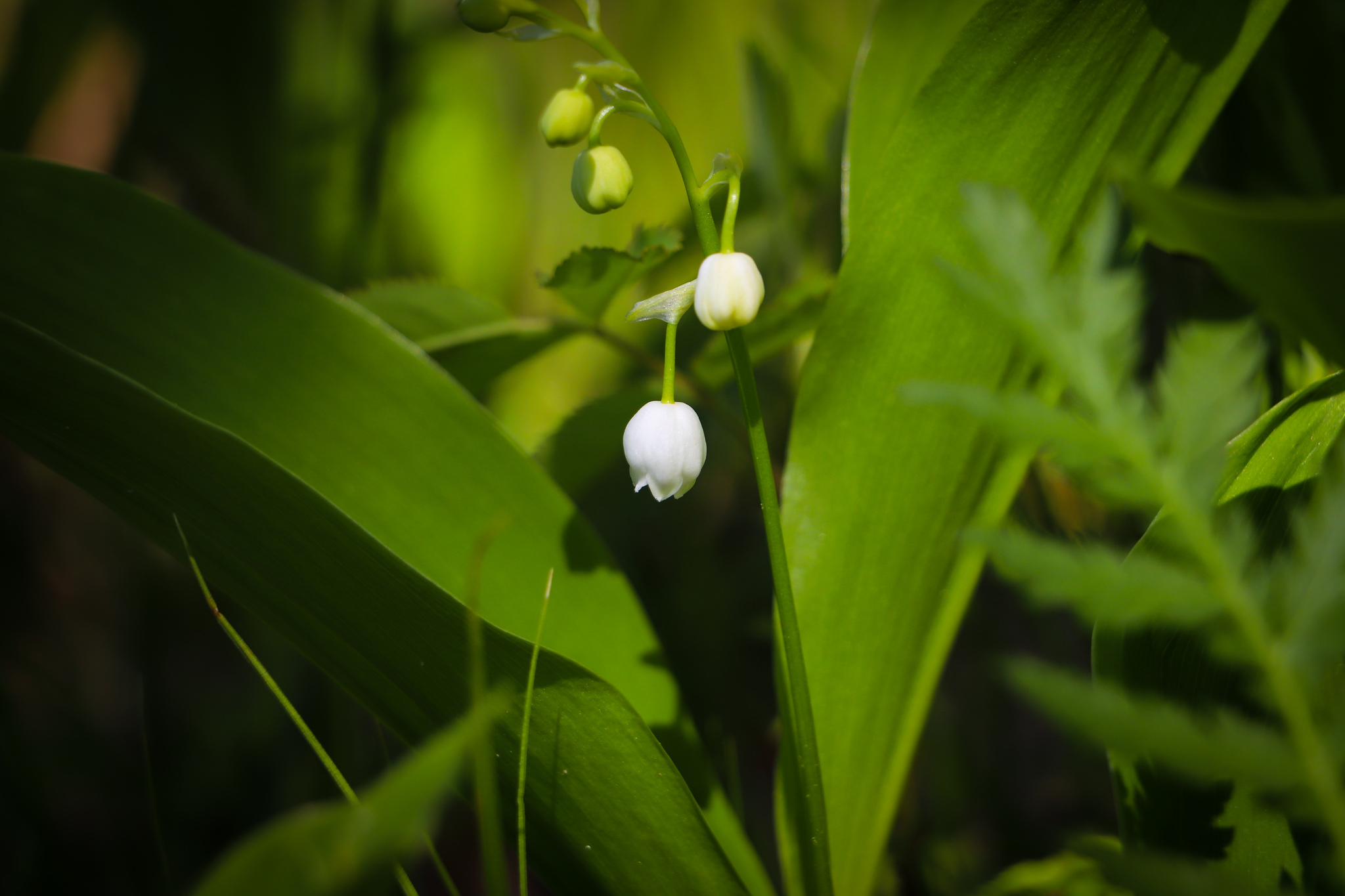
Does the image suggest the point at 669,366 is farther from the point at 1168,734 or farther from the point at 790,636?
the point at 1168,734

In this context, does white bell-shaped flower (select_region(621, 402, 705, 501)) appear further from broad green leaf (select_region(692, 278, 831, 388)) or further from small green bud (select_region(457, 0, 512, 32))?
small green bud (select_region(457, 0, 512, 32))

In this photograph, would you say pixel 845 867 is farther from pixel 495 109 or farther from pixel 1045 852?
pixel 495 109

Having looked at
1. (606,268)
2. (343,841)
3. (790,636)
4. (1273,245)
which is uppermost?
(606,268)

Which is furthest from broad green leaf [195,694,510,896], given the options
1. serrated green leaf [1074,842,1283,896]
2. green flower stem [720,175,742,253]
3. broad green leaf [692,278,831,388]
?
broad green leaf [692,278,831,388]

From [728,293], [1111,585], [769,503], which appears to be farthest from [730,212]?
[1111,585]

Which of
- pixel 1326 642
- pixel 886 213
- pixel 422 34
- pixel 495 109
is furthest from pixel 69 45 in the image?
pixel 1326 642

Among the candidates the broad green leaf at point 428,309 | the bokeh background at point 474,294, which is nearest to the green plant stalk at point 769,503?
the bokeh background at point 474,294

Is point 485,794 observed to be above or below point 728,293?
below
